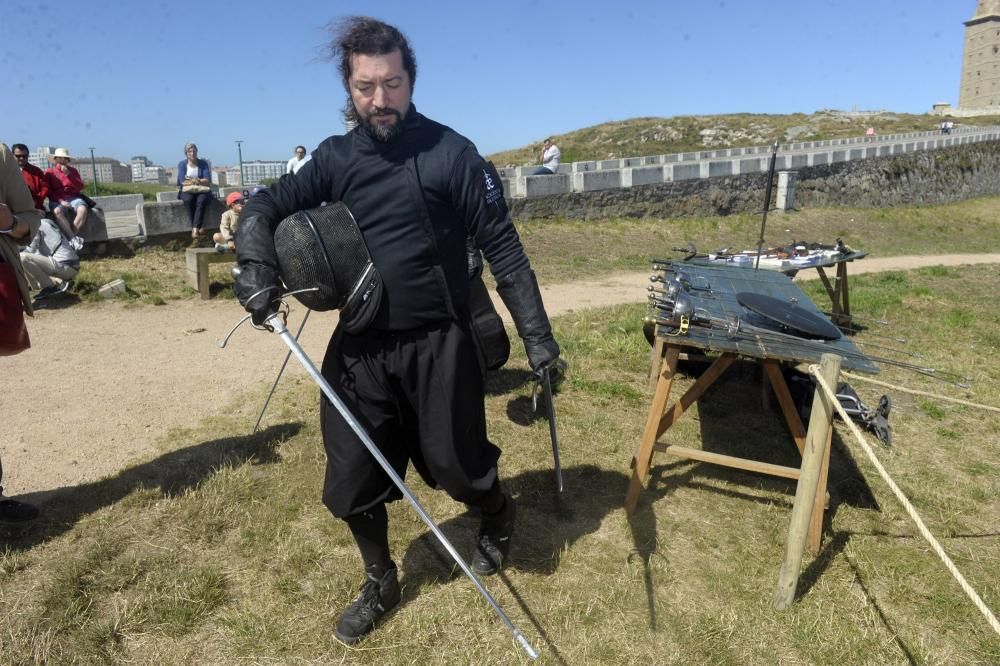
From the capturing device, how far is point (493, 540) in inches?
133

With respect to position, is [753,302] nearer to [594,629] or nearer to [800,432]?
[800,432]

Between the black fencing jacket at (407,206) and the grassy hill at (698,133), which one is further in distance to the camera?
the grassy hill at (698,133)

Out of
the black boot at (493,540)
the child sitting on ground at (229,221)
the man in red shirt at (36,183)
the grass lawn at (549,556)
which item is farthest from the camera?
the child sitting on ground at (229,221)

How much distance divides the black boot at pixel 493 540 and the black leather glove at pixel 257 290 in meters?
1.40

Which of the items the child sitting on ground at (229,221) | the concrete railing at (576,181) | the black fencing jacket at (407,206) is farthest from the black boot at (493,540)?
the concrete railing at (576,181)

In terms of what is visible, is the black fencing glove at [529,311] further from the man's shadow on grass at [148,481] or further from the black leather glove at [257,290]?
the man's shadow on grass at [148,481]

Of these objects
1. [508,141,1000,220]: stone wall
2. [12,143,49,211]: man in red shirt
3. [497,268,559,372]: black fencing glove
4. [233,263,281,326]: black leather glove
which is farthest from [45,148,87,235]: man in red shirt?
[497,268,559,372]: black fencing glove

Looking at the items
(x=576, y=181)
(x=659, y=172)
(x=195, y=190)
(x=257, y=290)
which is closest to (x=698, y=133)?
(x=659, y=172)

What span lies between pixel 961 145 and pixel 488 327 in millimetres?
32624

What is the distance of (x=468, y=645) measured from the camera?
2.89m

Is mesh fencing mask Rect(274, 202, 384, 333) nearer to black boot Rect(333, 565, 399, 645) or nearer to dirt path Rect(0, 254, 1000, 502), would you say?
black boot Rect(333, 565, 399, 645)

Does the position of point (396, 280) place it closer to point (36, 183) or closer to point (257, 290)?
point (257, 290)

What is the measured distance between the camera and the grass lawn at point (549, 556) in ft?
9.52

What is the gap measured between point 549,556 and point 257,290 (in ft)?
6.34
